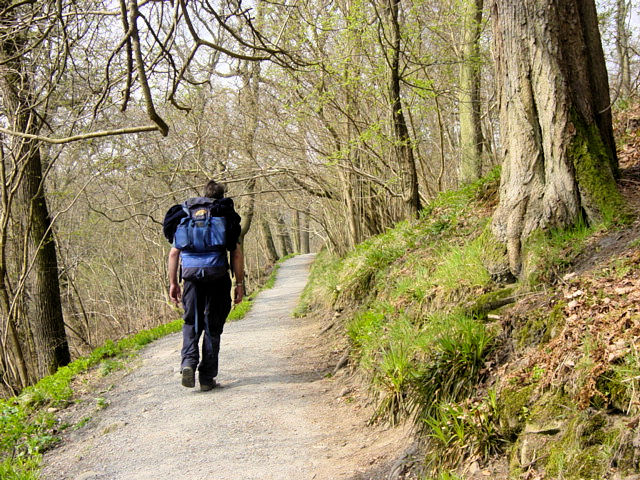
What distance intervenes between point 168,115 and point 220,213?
29.4 feet

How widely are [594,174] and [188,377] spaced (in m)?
4.16

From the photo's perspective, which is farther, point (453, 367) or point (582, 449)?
point (453, 367)

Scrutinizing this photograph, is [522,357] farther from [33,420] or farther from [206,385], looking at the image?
[33,420]

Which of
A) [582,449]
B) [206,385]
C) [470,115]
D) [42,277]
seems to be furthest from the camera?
[470,115]

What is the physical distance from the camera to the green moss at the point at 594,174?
3.87 m

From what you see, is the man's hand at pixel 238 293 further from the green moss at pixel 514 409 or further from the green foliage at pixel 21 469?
the green moss at pixel 514 409

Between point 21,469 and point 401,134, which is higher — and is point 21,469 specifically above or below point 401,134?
below

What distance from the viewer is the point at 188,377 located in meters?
5.09

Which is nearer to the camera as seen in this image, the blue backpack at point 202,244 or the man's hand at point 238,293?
the blue backpack at point 202,244

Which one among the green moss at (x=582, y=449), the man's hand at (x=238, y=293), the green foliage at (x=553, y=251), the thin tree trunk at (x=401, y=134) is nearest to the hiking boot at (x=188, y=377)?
the man's hand at (x=238, y=293)

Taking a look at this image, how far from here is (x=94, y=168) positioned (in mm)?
11609

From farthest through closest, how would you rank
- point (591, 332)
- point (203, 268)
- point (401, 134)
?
point (401, 134) < point (203, 268) < point (591, 332)

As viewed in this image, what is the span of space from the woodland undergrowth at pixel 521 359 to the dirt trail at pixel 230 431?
1.41 ft

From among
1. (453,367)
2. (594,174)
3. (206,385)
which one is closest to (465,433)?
(453,367)
